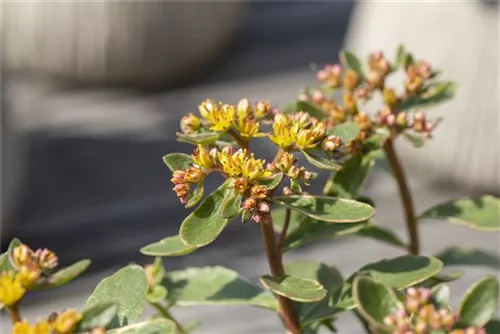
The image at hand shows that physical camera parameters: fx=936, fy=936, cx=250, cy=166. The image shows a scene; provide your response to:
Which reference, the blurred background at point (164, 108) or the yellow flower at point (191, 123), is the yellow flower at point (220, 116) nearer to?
the yellow flower at point (191, 123)

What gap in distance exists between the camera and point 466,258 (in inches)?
22.8

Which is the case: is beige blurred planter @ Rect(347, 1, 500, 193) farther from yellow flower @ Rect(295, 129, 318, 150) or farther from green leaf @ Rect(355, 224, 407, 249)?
yellow flower @ Rect(295, 129, 318, 150)

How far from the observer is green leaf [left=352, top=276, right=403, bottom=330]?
0.36m

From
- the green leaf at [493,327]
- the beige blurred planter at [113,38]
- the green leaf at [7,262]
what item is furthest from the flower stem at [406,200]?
the beige blurred planter at [113,38]

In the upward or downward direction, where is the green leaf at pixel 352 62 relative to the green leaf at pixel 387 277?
upward

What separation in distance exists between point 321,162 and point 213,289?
118 millimetres

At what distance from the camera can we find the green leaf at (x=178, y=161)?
414mm

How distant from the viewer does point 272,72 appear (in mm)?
2986

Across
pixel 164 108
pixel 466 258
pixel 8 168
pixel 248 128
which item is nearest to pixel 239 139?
pixel 248 128

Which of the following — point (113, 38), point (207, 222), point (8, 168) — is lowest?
point (8, 168)

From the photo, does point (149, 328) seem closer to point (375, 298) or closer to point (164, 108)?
point (375, 298)

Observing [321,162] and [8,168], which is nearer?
[321,162]

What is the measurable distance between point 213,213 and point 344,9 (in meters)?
3.19

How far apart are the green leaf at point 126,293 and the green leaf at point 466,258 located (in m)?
0.23
